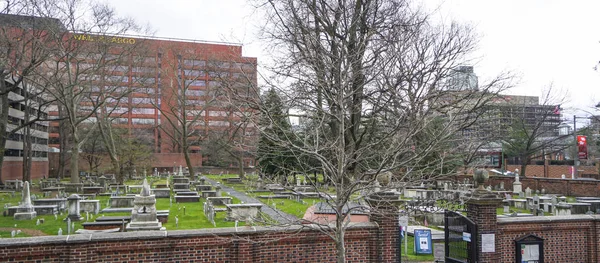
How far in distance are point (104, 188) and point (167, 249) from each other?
2757 centimetres

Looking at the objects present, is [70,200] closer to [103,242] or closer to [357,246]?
[103,242]

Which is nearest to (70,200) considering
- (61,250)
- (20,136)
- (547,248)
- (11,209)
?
(11,209)

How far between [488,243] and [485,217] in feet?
2.06

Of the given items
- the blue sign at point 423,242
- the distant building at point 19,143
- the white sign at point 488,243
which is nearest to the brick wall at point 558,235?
the white sign at point 488,243

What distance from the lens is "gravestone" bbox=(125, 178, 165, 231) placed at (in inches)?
562

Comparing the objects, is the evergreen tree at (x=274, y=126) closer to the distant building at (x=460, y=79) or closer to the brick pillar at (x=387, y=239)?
the brick pillar at (x=387, y=239)

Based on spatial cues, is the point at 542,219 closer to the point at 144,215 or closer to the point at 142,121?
the point at 144,215

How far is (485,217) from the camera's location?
10.9m

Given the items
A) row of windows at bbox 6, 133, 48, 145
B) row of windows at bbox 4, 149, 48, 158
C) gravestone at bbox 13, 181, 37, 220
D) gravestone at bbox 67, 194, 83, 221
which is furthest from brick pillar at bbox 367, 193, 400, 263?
row of windows at bbox 6, 133, 48, 145

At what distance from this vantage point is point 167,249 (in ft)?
30.1

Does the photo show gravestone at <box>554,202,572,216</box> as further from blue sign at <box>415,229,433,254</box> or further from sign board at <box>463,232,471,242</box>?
sign board at <box>463,232,471,242</box>

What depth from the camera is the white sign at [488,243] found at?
10812mm

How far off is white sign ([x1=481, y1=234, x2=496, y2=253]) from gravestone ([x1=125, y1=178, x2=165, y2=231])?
9743mm

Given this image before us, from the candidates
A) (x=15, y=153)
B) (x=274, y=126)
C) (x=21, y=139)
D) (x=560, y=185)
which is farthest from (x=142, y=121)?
(x=274, y=126)
